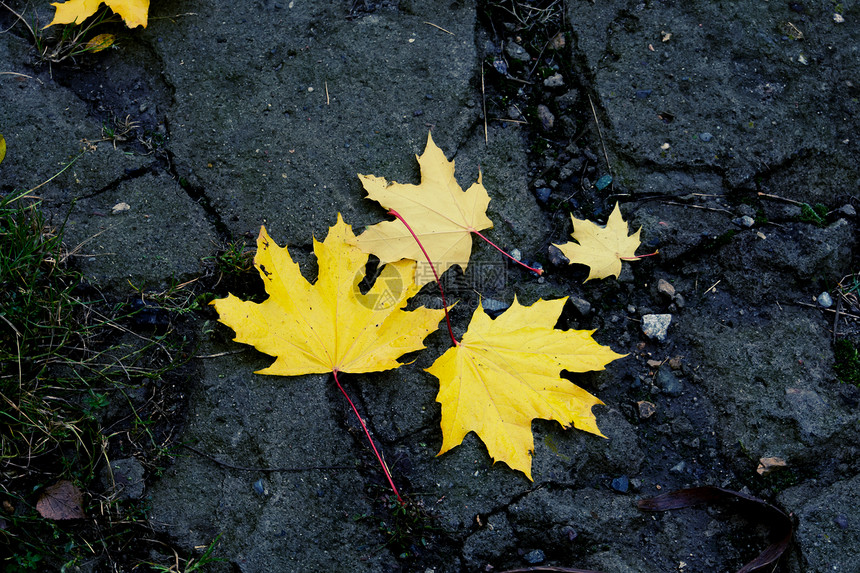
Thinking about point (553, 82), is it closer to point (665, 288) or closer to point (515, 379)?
point (665, 288)

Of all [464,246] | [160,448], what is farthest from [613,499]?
[160,448]

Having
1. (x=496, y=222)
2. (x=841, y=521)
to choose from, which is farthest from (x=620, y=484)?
(x=496, y=222)

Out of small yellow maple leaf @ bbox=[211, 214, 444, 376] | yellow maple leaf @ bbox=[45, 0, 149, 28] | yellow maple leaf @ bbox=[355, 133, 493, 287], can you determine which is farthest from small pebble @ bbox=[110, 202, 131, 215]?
yellow maple leaf @ bbox=[355, 133, 493, 287]

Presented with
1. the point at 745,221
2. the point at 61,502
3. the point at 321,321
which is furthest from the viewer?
the point at 745,221

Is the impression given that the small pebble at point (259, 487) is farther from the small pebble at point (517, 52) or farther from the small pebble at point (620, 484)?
the small pebble at point (517, 52)

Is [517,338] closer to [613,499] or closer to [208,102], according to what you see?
[613,499]

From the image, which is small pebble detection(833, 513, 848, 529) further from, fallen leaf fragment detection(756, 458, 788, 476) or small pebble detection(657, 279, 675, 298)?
small pebble detection(657, 279, 675, 298)

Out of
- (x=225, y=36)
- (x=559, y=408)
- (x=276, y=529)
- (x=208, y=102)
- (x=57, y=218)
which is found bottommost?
(x=276, y=529)
